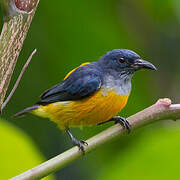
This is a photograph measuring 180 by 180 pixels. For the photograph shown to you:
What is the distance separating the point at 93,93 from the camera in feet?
11.1

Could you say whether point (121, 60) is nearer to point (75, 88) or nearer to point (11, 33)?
point (75, 88)

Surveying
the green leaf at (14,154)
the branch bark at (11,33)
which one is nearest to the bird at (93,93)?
the green leaf at (14,154)

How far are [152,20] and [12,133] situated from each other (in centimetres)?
286

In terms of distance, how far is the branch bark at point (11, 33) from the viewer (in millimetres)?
1901

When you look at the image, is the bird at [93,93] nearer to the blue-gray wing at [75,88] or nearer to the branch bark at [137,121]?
the blue-gray wing at [75,88]

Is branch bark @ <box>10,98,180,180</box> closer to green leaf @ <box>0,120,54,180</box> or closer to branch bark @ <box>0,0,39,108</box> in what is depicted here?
green leaf @ <box>0,120,54,180</box>

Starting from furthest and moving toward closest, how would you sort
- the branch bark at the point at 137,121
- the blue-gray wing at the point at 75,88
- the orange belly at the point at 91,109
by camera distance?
1. the blue-gray wing at the point at 75,88
2. the orange belly at the point at 91,109
3. the branch bark at the point at 137,121

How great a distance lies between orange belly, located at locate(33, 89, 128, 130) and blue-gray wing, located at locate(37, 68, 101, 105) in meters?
0.05

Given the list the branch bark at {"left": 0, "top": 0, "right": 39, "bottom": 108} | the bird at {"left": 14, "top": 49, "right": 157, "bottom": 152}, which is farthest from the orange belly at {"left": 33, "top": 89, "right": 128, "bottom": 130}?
the branch bark at {"left": 0, "top": 0, "right": 39, "bottom": 108}

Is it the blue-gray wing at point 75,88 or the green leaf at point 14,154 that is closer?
the green leaf at point 14,154

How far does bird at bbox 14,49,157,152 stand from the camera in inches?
131

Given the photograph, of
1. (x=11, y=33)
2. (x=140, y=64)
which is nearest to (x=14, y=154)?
(x=11, y=33)

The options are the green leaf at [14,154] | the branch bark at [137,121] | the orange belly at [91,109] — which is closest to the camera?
the branch bark at [137,121]

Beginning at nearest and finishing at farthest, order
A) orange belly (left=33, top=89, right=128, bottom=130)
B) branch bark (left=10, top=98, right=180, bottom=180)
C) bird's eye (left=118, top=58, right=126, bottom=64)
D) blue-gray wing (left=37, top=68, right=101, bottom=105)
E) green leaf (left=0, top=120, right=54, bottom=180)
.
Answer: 1. branch bark (left=10, top=98, right=180, bottom=180)
2. green leaf (left=0, top=120, right=54, bottom=180)
3. orange belly (left=33, top=89, right=128, bottom=130)
4. blue-gray wing (left=37, top=68, right=101, bottom=105)
5. bird's eye (left=118, top=58, right=126, bottom=64)
